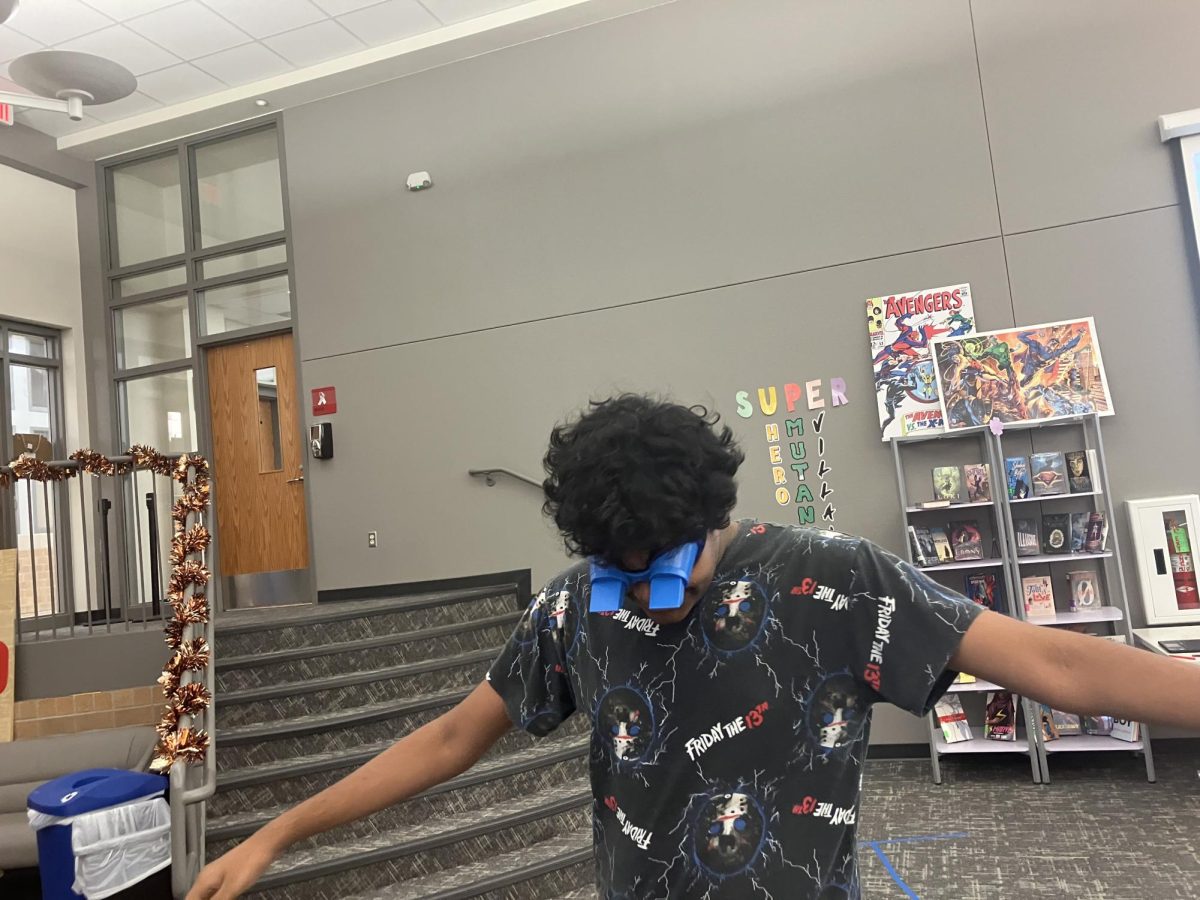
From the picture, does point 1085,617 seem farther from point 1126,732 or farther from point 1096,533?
point 1126,732

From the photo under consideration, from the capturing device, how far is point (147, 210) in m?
7.14

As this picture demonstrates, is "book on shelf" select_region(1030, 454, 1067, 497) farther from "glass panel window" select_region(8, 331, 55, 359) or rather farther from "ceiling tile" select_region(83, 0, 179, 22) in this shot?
"glass panel window" select_region(8, 331, 55, 359)

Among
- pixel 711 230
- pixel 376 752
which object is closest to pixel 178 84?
pixel 711 230

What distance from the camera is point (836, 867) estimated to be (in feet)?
3.25

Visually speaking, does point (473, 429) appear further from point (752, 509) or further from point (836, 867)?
point (836, 867)

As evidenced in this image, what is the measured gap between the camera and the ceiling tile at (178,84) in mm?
6211

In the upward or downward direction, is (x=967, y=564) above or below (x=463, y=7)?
below

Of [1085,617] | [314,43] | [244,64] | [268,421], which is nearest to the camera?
[1085,617]

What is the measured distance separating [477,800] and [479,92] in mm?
4582

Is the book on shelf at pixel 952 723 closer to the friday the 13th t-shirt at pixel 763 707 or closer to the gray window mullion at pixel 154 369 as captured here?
the friday the 13th t-shirt at pixel 763 707

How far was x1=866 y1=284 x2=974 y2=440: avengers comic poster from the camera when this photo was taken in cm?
479

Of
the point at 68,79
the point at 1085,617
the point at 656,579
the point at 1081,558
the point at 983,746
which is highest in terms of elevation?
the point at 68,79

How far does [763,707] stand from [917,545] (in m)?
3.83

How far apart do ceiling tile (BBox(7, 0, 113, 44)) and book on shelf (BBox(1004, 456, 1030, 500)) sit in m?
6.12
